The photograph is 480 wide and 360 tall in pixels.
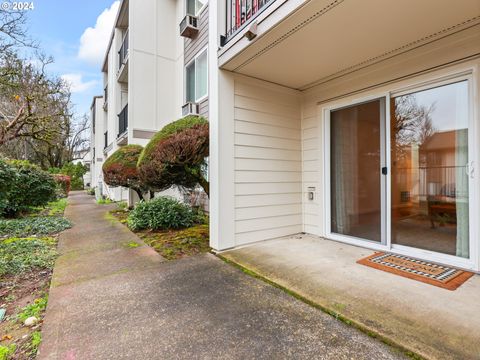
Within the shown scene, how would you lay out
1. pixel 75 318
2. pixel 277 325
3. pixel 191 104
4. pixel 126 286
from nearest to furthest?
pixel 277 325, pixel 75 318, pixel 126 286, pixel 191 104

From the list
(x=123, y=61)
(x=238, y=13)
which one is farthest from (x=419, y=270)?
(x=123, y=61)

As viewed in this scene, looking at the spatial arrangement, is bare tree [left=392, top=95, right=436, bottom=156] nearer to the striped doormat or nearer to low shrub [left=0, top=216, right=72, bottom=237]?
the striped doormat

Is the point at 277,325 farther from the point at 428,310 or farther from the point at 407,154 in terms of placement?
the point at 407,154

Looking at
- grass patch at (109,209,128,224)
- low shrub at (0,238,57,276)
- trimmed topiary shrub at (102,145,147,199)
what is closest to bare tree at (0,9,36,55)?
trimmed topiary shrub at (102,145,147,199)

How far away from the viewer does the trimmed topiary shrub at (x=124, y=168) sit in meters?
6.64

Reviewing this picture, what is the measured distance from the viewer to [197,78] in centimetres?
688

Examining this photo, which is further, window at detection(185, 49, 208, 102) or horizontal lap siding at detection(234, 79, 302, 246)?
window at detection(185, 49, 208, 102)

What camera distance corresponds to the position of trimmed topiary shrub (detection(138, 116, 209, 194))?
3.91 meters

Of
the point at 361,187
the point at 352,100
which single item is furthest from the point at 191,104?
the point at 361,187

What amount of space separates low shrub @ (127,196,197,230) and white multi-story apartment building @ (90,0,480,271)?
6.35ft

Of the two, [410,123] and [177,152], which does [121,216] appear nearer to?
[177,152]

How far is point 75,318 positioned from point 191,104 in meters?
5.53

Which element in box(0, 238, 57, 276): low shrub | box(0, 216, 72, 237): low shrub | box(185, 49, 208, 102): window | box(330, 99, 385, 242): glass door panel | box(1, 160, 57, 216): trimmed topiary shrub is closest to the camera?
box(0, 238, 57, 276): low shrub

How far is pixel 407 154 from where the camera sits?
11.0 feet
